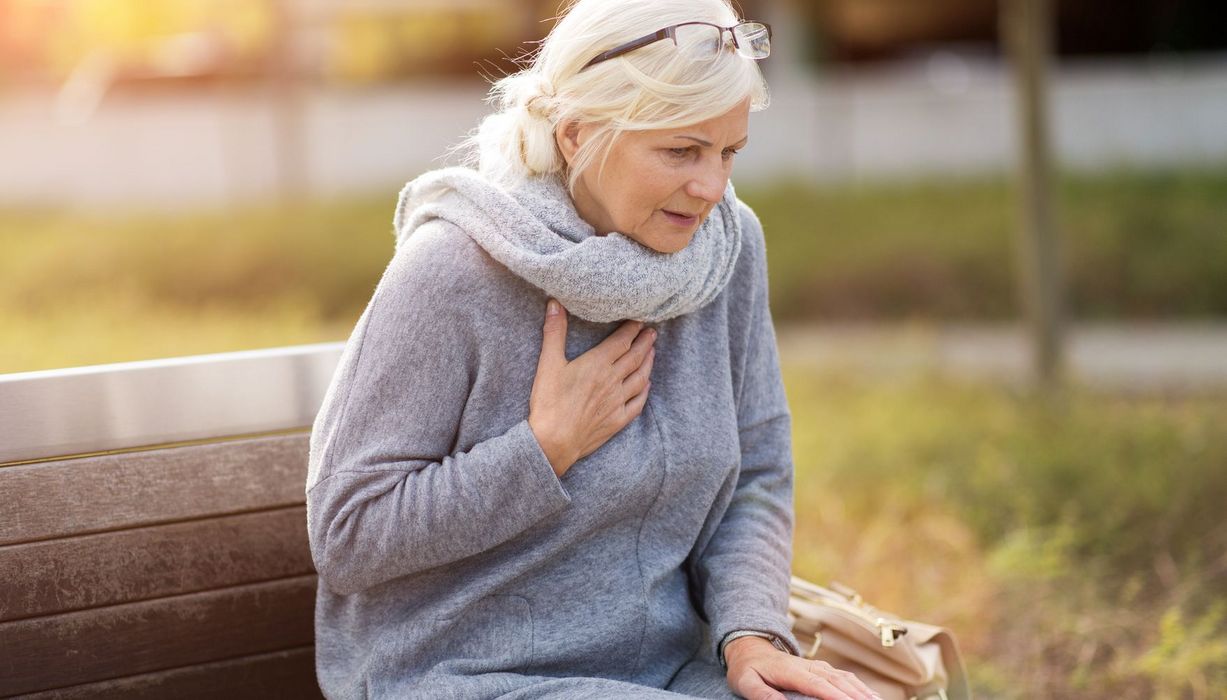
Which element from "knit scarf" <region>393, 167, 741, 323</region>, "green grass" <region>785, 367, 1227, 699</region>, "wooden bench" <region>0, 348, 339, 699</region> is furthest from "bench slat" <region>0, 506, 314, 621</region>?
"green grass" <region>785, 367, 1227, 699</region>

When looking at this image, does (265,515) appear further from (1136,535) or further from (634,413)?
(1136,535)

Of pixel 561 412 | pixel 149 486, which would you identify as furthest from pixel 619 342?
pixel 149 486

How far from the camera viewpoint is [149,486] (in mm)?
2117

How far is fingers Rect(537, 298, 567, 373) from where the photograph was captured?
1923 mm

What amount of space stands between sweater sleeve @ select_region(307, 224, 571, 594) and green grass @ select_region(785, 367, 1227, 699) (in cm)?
180

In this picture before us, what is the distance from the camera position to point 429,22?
17.9 metres

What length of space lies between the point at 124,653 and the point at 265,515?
29cm

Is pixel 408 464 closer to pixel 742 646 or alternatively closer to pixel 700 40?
pixel 742 646

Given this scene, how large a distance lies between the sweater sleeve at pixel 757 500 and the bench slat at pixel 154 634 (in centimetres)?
67

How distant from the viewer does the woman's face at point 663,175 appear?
1914mm

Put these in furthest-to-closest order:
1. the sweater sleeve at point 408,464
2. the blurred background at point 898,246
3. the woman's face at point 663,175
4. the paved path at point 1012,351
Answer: the paved path at point 1012,351 < the blurred background at point 898,246 < the woman's face at point 663,175 < the sweater sleeve at point 408,464

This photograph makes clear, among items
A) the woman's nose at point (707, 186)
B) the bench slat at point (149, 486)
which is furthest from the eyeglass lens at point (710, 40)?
the bench slat at point (149, 486)

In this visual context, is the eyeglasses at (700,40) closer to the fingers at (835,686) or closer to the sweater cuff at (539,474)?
the sweater cuff at (539,474)

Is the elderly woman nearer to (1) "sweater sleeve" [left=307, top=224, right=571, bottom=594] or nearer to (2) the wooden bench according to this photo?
(1) "sweater sleeve" [left=307, top=224, right=571, bottom=594]
